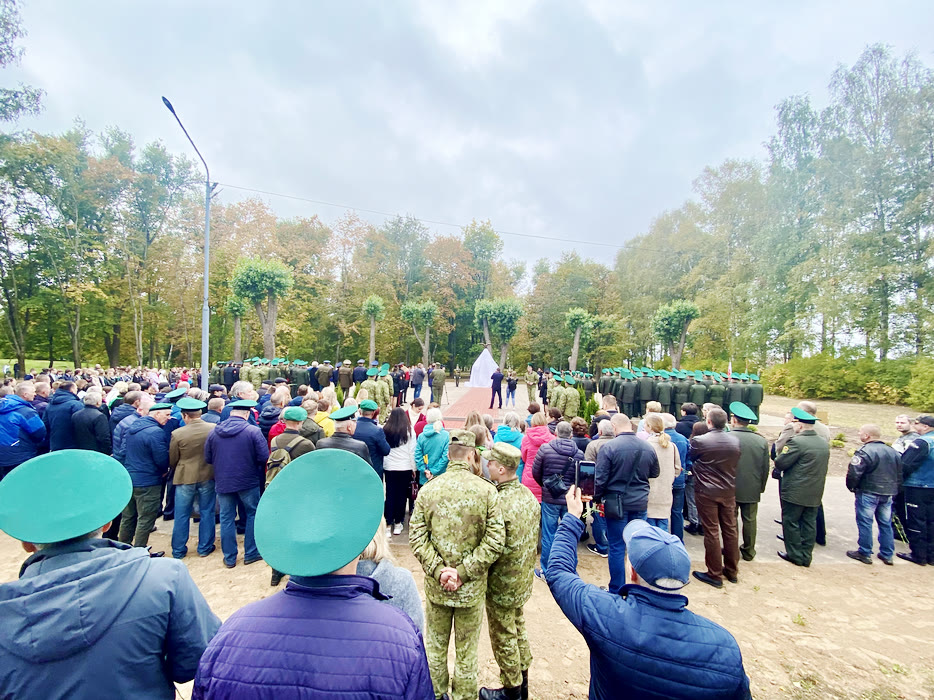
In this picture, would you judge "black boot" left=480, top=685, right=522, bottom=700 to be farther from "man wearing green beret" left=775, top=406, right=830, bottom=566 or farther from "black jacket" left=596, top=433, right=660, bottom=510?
"man wearing green beret" left=775, top=406, right=830, bottom=566

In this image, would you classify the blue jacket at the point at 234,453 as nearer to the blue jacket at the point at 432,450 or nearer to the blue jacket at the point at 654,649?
the blue jacket at the point at 432,450

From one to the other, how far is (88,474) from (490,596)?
2.37 m

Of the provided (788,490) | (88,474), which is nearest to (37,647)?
(88,474)

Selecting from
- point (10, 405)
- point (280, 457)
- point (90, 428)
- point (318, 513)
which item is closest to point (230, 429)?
point (280, 457)

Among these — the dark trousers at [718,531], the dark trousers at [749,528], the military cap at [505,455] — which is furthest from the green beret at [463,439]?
the dark trousers at [749,528]

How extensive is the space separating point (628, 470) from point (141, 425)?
208 inches

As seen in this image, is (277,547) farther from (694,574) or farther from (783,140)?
(783,140)

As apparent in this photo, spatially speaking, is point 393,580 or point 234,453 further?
point 234,453

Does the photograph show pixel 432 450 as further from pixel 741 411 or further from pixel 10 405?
pixel 10 405

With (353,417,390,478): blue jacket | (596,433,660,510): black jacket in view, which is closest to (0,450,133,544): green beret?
(353,417,390,478): blue jacket

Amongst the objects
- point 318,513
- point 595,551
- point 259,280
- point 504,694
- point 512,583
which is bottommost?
point 595,551

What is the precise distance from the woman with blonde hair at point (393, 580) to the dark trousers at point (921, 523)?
6585mm

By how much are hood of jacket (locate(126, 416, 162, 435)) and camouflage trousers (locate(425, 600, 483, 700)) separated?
12.8 ft

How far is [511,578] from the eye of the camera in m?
2.78
